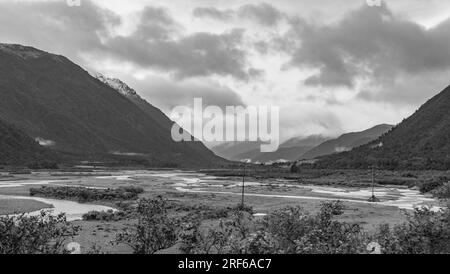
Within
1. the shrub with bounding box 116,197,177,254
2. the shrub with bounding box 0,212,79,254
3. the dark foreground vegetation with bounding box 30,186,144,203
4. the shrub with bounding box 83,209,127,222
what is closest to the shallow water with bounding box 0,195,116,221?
the shrub with bounding box 83,209,127,222

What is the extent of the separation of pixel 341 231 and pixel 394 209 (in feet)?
151

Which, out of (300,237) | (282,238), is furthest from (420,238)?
(282,238)

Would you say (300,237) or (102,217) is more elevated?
(300,237)

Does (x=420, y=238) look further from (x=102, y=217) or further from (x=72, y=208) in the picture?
(x=72, y=208)

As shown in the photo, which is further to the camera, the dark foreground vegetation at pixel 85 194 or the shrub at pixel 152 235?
the dark foreground vegetation at pixel 85 194

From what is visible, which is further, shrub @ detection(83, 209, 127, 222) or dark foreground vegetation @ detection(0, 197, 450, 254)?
shrub @ detection(83, 209, 127, 222)

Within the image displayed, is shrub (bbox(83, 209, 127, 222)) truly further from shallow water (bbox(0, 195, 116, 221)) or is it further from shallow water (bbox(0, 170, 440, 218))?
shallow water (bbox(0, 170, 440, 218))

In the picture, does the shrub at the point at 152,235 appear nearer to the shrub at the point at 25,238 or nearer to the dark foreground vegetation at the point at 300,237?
the dark foreground vegetation at the point at 300,237

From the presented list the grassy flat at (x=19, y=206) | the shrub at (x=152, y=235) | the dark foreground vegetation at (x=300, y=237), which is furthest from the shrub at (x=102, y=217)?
the shrub at (x=152, y=235)

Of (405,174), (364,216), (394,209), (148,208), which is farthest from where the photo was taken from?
(405,174)

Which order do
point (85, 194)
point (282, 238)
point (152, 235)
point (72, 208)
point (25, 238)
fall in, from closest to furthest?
point (25, 238), point (282, 238), point (152, 235), point (72, 208), point (85, 194)
